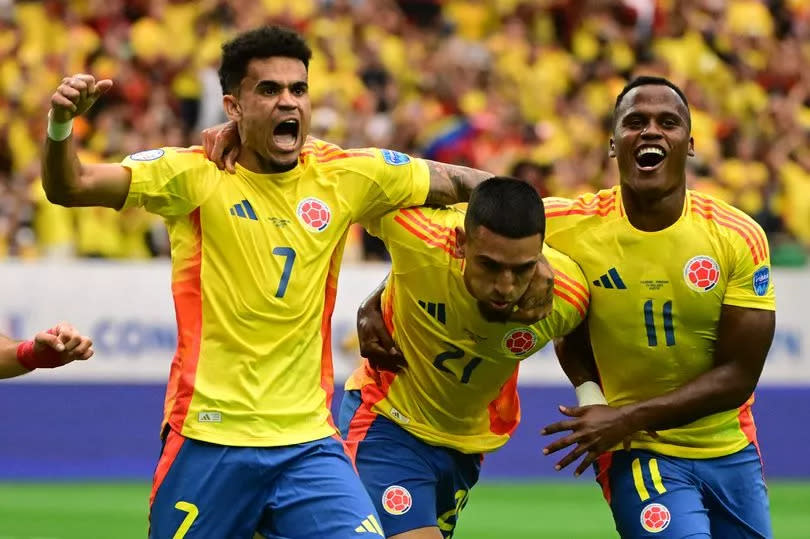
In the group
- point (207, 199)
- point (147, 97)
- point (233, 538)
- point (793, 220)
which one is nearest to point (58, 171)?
point (207, 199)

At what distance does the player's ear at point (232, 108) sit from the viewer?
20.3 feet

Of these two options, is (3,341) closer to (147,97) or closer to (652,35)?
(147,97)

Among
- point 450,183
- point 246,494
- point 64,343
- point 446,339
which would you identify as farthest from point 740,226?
point 64,343

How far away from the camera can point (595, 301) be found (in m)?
6.50

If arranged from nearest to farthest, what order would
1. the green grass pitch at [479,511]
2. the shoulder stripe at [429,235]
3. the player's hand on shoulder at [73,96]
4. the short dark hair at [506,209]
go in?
1. the player's hand on shoulder at [73,96]
2. the short dark hair at [506,209]
3. the shoulder stripe at [429,235]
4. the green grass pitch at [479,511]

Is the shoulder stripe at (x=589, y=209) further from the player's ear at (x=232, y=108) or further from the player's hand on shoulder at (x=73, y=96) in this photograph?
the player's hand on shoulder at (x=73, y=96)

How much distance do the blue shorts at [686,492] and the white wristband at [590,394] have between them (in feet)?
0.93

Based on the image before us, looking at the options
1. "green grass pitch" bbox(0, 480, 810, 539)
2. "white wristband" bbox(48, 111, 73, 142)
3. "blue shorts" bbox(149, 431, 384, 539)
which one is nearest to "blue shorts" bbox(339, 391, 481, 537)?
"blue shorts" bbox(149, 431, 384, 539)

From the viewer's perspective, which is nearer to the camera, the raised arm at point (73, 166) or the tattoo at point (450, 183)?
the raised arm at point (73, 166)

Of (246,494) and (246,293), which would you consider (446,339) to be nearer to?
(246,293)

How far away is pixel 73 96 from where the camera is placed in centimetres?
545

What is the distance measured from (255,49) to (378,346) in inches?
60.2

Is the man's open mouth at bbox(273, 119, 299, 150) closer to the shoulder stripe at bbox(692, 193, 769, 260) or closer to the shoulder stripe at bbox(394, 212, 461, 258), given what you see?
the shoulder stripe at bbox(394, 212, 461, 258)

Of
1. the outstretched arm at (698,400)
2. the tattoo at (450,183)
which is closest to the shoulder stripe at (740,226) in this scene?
the outstretched arm at (698,400)
